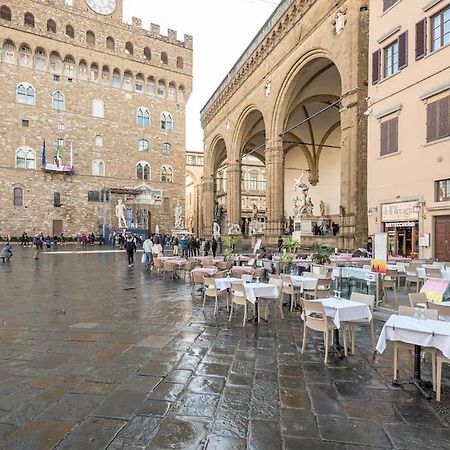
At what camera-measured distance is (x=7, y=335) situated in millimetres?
5625

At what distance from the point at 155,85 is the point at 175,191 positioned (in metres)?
11.6

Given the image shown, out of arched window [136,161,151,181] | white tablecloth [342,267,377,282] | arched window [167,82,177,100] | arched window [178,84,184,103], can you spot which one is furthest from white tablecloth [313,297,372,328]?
arched window [178,84,184,103]

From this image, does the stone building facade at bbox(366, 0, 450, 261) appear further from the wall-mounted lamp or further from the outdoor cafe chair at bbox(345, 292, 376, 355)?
the outdoor cafe chair at bbox(345, 292, 376, 355)

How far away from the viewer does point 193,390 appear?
3748 millimetres

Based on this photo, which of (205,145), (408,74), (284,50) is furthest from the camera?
(205,145)

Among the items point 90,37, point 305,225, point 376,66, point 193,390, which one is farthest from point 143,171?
point 193,390

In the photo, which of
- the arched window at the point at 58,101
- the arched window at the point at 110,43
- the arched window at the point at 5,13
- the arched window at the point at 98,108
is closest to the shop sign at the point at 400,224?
the arched window at the point at 98,108

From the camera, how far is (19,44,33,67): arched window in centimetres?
3406

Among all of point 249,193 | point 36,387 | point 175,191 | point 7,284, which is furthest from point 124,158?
point 36,387

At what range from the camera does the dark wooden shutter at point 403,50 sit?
13461 millimetres

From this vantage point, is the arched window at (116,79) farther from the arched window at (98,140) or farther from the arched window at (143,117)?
the arched window at (98,140)

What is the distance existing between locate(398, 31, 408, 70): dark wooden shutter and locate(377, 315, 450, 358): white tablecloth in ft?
40.5

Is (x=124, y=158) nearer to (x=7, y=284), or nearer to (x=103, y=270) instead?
(x=103, y=270)

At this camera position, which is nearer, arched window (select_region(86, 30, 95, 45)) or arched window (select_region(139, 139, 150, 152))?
arched window (select_region(86, 30, 95, 45))
